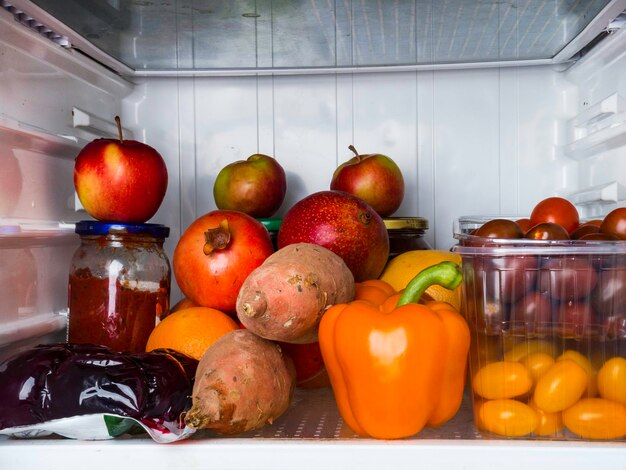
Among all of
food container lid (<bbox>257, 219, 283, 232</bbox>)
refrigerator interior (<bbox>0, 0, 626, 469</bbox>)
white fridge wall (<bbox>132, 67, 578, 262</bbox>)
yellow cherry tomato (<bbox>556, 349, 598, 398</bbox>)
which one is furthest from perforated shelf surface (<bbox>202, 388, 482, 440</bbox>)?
white fridge wall (<bbox>132, 67, 578, 262</bbox>)

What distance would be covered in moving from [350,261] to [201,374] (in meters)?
0.32

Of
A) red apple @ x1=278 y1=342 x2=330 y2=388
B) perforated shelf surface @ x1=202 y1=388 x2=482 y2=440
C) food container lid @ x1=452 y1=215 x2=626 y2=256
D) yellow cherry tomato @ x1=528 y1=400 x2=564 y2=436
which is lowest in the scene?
perforated shelf surface @ x1=202 y1=388 x2=482 y2=440

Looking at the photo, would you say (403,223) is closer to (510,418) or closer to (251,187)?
(251,187)

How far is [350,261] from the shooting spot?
0.98m

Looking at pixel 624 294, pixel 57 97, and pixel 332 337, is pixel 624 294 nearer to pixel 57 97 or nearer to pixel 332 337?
pixel 332 337

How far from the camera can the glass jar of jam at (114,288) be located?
1.00 meters

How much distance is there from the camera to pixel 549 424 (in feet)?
2.33

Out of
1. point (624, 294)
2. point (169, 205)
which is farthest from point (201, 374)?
point (169, 205)

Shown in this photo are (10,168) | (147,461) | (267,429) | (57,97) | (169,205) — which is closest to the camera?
(147,461)

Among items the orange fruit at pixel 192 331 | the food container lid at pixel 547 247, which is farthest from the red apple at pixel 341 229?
the food container lid at pixel 547 247

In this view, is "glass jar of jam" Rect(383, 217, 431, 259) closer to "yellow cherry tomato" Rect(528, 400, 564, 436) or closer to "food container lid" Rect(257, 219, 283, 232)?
"food container lid" Rect(257, 219, 283, 232)

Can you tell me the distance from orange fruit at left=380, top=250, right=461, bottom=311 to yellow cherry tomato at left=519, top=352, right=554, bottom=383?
11.0 inches

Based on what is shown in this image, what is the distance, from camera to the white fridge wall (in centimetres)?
134

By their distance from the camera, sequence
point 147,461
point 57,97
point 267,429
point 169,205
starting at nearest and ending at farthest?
point 147,461, point 267,429, point 57,97, point 169,205
